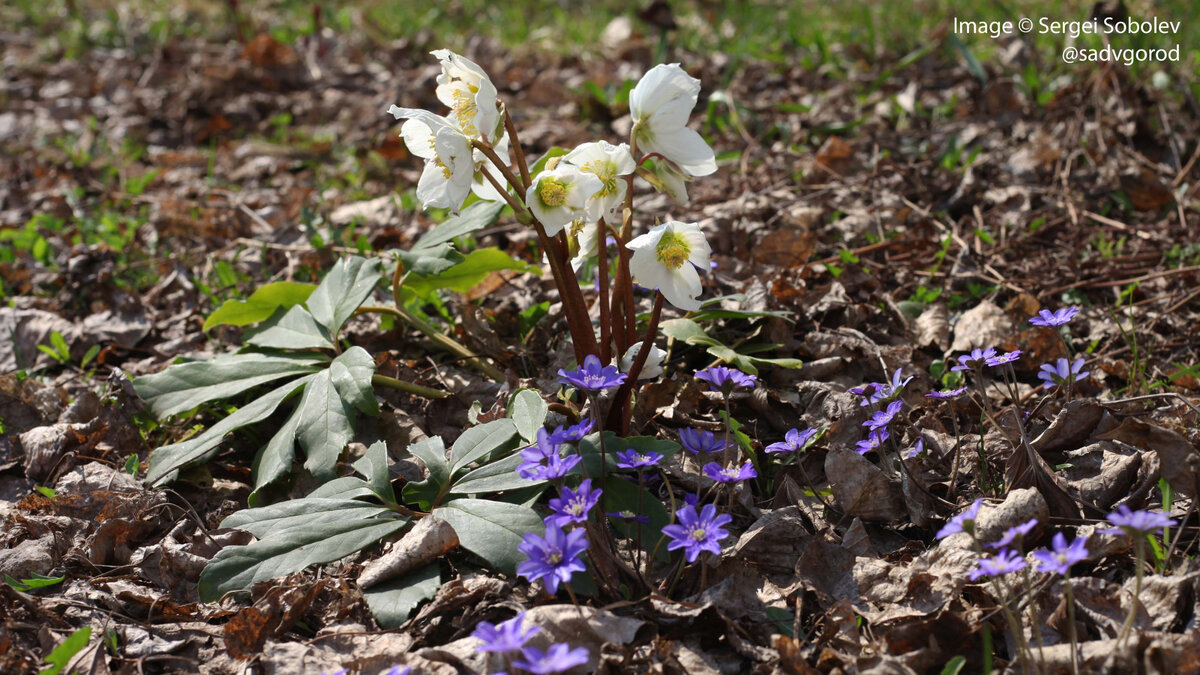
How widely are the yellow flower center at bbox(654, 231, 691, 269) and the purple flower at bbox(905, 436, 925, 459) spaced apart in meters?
0.65

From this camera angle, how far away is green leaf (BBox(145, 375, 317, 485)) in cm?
214

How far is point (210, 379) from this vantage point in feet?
7.66

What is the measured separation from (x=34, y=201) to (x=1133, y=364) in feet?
15.2

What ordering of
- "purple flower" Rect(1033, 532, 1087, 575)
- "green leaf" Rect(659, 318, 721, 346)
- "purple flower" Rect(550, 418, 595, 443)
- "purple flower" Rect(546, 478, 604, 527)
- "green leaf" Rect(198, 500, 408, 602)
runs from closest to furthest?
"purple flower" Rect(1033, 532, 1087, 575) → "purple flower" Rect(546, 478, 604, 527) → "purple flower" Rect(550, 418, 595, 443) → "green leaf" Rect(198, 500, 408, 602) → "green leaf" Rect(659, 318, 721, 346)

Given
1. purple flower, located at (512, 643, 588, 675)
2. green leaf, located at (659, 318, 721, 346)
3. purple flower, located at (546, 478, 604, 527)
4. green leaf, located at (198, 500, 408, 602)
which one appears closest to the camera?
purple flower, located at (512, 643, 588, 675)

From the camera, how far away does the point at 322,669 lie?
1.64m

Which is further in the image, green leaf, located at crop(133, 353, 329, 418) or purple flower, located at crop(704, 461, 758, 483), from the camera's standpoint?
green leaf, located at crop(133, 353, 329, 418)

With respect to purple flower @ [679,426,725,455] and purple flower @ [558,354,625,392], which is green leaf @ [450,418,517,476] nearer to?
purple flower @ [558,354,625,392]

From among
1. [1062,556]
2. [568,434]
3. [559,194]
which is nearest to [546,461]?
[568,434]

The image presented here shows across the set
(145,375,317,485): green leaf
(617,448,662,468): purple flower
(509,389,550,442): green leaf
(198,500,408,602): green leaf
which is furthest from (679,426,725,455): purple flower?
(145,375,317,485): green leaf

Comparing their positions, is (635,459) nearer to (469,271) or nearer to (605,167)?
(605,167)

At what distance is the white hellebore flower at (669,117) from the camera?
1761 millimetres

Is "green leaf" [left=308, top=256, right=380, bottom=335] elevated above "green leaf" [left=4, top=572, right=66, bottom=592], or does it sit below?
above

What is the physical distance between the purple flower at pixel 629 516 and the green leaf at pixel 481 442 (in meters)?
0.29
